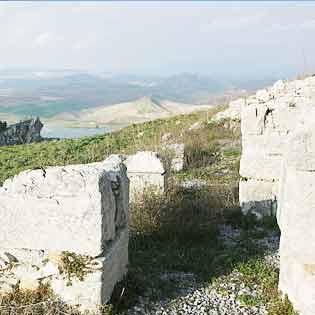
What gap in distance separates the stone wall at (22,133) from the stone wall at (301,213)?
22.1 metres

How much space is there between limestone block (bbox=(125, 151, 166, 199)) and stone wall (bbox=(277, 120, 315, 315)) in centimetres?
489

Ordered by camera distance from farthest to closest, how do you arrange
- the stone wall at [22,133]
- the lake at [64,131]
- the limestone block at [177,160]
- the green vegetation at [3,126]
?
the lake at [64,131], the green vegetation at [3,126], the stone wall at [22,133], the limestone block at [177,160]

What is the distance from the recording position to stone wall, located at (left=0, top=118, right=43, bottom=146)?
83.8 feet

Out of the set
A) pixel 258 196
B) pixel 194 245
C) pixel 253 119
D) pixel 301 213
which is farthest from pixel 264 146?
pixel 301 213

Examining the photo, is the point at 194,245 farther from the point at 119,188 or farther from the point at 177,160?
the point at 177,160

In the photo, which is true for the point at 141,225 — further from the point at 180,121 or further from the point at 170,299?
the point at 180,121

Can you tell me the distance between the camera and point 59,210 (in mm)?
5086

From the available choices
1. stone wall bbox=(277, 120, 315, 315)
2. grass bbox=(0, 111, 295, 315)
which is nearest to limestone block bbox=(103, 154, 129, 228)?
grass bbox=(0, 111, 295, 315)

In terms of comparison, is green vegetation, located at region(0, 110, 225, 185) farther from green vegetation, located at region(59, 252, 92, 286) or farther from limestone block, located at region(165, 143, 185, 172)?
green vegetation, located at region(59, 252, 92, 286)

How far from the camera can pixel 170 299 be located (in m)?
5.80

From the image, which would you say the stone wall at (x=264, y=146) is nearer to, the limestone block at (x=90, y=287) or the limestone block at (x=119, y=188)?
the limestone block at (x=119, y=188)

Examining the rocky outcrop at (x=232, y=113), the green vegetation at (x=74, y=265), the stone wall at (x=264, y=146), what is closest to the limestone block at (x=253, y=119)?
the stone wall at (x=264, y=146)

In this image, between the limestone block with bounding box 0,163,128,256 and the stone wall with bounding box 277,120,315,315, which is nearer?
the stone wall with bounding box 277,120,315,315

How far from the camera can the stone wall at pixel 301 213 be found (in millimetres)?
4777
